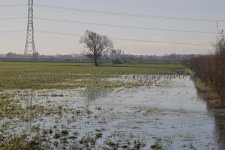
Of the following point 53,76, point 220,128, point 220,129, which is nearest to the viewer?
point 220,129

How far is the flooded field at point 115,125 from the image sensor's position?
14.2 metres

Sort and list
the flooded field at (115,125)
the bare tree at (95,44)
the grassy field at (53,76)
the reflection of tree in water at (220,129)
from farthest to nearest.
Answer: the bare tree at (95,44) < the grassy field at (53,76) < the reflection of tree in water at (220,129) < the flooded field at (115,125)

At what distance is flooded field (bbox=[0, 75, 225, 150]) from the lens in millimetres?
14250

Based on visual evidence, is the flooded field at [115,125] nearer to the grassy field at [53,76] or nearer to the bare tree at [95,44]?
the grassy field at [53,76]


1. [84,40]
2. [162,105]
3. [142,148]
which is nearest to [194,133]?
[142,148]

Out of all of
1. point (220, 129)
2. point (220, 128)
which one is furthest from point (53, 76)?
point (220, 129)

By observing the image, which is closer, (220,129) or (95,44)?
(220,129)

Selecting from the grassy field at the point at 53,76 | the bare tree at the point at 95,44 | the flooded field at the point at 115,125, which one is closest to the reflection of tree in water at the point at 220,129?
the flooded field at the point at 115,125

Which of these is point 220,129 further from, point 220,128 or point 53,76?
→ point 53,76

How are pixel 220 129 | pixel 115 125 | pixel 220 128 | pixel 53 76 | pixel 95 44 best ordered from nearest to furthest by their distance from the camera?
pixel 220 129 < pixel 220 128 < pixel 115 125 < pixel 53 76 < pixel 95 44

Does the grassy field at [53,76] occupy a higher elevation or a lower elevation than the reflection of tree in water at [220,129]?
lower

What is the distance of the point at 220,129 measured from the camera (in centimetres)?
1738

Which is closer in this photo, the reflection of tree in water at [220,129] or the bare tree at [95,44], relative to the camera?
the reflection of tree in water at [220,129]

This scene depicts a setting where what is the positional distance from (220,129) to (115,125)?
3.95 m
